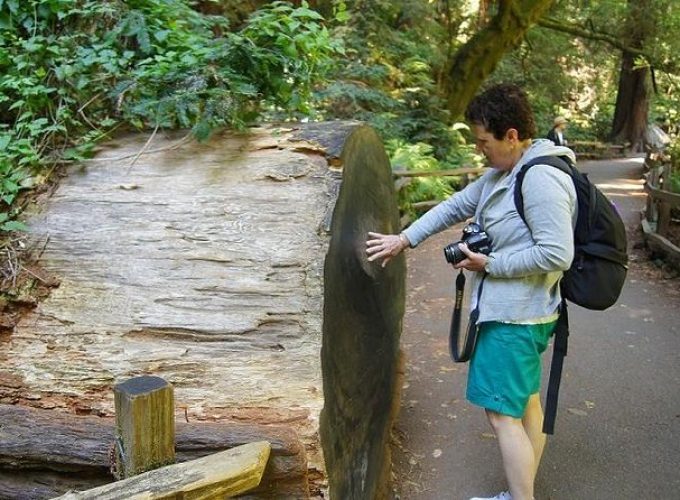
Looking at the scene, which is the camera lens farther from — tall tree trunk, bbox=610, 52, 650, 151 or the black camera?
tall tree trunk, bbox=610, 52, 650, 151

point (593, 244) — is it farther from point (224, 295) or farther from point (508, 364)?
point (224, 295)

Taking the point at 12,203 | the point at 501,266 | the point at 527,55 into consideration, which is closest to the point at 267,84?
the point at 12,203

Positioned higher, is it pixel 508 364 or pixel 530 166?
pixel 530 166

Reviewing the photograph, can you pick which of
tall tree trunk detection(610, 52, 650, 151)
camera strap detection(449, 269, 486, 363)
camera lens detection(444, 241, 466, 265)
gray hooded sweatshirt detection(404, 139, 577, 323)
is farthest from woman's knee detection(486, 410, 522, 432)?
tall tree trunk detection(610, 52, 650, 151)

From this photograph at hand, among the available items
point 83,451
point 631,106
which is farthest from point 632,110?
point 83,451

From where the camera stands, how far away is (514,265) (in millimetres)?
2738

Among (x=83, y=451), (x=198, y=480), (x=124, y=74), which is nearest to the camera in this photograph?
(x=198, y=480)

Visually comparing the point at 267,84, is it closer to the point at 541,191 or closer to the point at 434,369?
the point at 541,191

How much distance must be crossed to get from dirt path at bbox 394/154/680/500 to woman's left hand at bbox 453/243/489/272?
60.9 inches

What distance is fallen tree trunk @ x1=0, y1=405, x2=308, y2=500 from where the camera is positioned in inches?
87.0

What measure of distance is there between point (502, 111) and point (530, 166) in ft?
0.90

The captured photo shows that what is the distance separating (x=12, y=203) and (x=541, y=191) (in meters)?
2.51

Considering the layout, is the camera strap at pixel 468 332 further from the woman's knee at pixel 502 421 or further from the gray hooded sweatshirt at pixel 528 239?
the woman's knee at pixel 502 421

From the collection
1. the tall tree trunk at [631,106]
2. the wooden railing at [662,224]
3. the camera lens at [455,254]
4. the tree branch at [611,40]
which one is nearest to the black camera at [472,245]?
the camera lens at [455,254]
